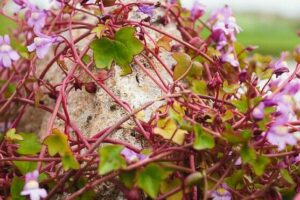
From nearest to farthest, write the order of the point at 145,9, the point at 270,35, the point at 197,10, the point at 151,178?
the point at 151,178 → the point at 145,9 → the point at 197,10 → the point at 270,35

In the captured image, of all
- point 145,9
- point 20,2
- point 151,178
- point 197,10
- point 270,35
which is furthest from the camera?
point 270,35

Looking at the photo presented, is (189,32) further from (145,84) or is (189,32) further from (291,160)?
(291,160)

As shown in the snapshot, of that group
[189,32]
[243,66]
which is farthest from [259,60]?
[189,32]

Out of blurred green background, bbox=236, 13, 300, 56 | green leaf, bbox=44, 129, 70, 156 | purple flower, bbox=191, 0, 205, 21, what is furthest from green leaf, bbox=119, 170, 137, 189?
blurred green background, bbox=236, 13, 300, 56

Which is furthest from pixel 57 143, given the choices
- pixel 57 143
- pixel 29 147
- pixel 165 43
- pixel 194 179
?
pixel 165 43

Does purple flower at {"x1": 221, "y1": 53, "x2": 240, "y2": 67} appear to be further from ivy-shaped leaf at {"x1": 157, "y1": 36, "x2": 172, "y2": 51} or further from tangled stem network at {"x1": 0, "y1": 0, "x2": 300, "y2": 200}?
ivy-shaped leaf at {"x1": 157, "y1": 36, "x2": 172, "y2": 51}

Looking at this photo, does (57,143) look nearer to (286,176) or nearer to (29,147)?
(29,147)
